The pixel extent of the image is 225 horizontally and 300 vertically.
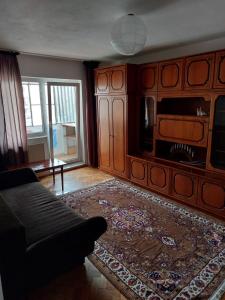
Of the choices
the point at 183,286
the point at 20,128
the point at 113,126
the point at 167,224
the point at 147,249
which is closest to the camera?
the point at 183,286

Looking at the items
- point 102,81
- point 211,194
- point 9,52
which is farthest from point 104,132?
point 211,194

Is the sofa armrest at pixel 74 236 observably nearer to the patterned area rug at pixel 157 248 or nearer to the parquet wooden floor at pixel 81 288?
the parquet wooden floor at pixel 81 288

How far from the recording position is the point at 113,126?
4336 mm

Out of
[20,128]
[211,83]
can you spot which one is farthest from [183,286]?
[20,128]

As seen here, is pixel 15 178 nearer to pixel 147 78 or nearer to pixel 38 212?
pixel 38 212

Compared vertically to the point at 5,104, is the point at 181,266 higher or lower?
lower

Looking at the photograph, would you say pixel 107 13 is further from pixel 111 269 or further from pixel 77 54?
pixel 111 269

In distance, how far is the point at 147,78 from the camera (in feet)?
12.3

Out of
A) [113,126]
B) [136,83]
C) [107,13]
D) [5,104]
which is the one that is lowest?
[113,126]

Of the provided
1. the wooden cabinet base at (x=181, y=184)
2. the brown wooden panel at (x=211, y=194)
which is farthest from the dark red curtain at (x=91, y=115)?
the brown wooden panel at (x=211, y=194)

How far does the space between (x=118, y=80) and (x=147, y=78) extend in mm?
558

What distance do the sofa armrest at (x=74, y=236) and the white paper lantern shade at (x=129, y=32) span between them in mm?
1633

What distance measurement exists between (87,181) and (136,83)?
2148 mm

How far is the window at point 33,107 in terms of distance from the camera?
4.43 meters
